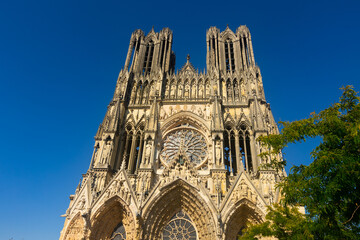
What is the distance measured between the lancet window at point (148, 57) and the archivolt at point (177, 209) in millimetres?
12513

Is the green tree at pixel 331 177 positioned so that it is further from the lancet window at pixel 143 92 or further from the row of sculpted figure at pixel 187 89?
the lancet window at pixel 143 92

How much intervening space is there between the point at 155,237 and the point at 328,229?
10502mm

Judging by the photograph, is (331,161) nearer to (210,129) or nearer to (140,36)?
(210,129)

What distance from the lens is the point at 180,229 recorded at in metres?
16.1

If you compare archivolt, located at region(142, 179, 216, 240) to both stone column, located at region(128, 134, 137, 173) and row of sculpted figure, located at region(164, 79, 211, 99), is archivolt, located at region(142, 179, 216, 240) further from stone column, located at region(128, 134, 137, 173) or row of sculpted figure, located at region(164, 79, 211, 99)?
row of sculpted figure, located at region(164, 79, 211, 99)

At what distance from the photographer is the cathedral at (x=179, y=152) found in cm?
1557

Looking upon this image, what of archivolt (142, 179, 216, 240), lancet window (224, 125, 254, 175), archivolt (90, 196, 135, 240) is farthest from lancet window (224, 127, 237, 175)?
archivolt (90, 196, 135, 240)

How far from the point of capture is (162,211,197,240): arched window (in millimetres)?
15805

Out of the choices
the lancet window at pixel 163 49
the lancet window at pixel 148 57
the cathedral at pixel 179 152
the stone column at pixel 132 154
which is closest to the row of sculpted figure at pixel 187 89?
the cathedral at pixel 179 152

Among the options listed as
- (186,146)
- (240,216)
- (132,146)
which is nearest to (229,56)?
(186,146)

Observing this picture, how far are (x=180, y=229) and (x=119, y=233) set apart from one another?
3753mm

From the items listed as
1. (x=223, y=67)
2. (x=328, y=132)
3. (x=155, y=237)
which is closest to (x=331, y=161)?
(x=328, y=132)

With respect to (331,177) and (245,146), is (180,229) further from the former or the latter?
(331,177)

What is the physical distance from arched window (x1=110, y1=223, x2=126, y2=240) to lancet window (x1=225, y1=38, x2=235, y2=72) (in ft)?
52.4
